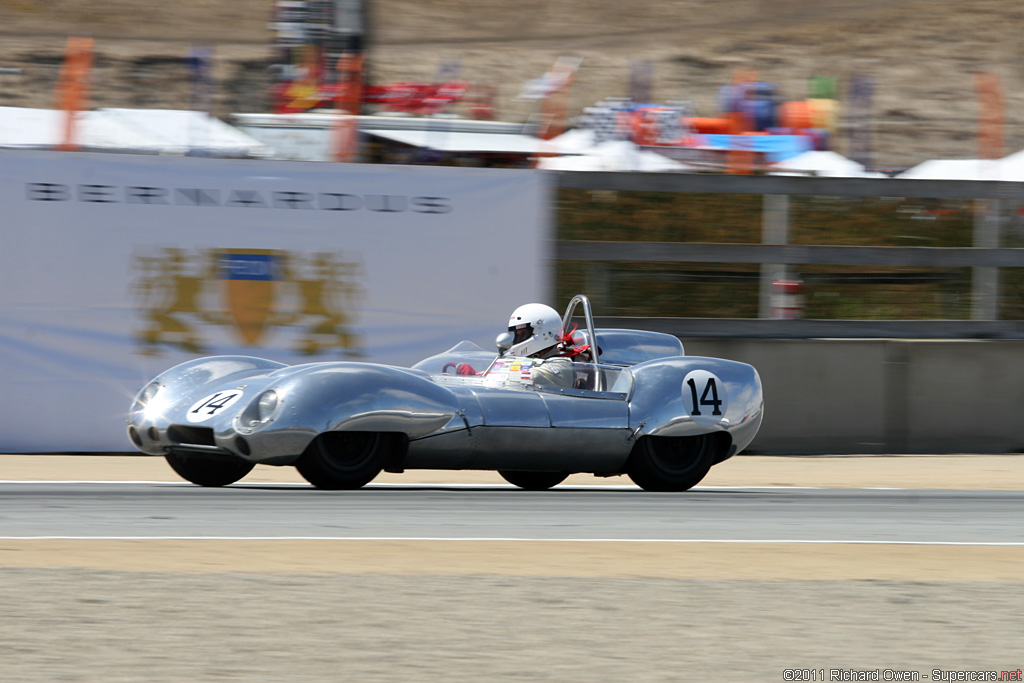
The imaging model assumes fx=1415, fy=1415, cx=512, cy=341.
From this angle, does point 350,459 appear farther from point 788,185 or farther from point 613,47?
point 613,47

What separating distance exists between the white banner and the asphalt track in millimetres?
2451

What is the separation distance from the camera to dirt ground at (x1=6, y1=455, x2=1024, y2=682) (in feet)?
12.9

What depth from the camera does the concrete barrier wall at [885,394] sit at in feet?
40.3

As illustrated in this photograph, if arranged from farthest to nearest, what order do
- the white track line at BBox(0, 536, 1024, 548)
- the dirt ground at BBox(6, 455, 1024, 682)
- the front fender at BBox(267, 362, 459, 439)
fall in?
1. the front fender at BBox(267, 362, 459, 439)
2. the white track line at BBox(0, 536, 1024, 548)
3. the dirt ground at BBox(6, 455, 1024, 682)

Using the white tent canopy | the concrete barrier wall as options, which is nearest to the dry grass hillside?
the white tent canopy

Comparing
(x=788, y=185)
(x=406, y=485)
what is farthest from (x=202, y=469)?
(x=788, y=185)

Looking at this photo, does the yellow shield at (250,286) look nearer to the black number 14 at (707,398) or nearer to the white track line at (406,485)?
the white track line at (406,485)

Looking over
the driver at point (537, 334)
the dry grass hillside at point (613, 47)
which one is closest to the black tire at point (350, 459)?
the driver at point (537, 334)

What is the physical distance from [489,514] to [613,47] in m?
32.6

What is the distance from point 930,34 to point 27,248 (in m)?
33.6

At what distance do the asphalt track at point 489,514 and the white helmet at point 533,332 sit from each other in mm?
887

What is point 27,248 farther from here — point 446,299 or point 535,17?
point 535,17

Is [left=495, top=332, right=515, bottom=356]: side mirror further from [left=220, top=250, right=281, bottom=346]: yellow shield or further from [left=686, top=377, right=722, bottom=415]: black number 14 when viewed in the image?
[left=220, top=250, right=281, bottom=346]: yellow shield

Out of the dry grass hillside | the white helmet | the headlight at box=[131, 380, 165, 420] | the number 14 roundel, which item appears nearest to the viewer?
the headlight at box=[131, 380, 165, 420]
